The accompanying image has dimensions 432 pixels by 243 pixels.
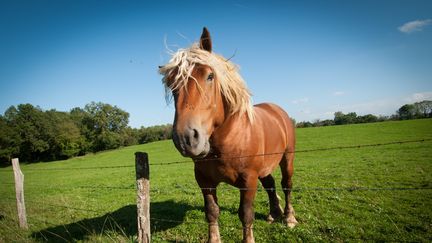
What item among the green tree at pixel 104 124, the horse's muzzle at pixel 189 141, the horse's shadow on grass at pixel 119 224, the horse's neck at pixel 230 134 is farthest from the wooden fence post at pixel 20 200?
the green tree at pixel 104 124

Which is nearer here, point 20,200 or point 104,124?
point 20,200

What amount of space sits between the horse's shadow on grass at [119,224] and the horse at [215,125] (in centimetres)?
187

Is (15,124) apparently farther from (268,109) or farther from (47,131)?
(268,109)

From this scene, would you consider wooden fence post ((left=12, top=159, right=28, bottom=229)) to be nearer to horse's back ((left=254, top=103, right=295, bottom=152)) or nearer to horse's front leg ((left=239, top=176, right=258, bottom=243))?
horse's front leg ((left=239, top=176, right=258, bottom=243))

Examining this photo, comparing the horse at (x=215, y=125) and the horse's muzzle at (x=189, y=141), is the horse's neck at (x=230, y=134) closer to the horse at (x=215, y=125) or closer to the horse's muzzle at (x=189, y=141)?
the horse at (x=215, y=125)

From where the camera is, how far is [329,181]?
9695 millimetres

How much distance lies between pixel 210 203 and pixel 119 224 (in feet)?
11.6

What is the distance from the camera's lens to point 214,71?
3.04m

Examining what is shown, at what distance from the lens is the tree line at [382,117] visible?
164ft

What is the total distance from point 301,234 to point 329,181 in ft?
19.7

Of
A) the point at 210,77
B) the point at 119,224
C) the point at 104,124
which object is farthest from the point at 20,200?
the point at 104,124

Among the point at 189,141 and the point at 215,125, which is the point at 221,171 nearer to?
the point at 215,125

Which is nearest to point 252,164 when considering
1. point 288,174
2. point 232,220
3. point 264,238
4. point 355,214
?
point 264,238

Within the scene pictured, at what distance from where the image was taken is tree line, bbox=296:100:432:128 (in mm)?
49969
